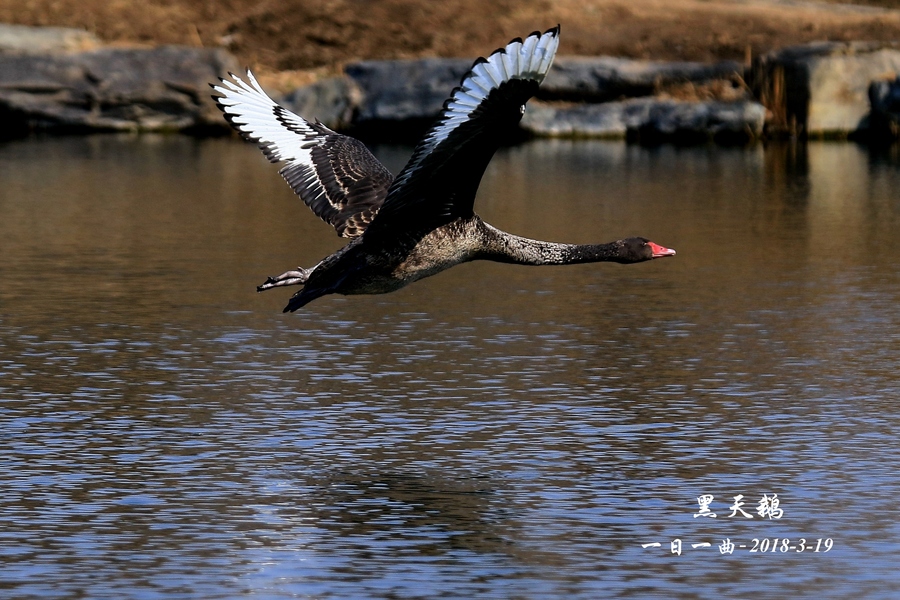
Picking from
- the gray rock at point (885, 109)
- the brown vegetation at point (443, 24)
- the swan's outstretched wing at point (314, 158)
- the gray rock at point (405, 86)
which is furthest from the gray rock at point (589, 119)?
the swan's outstretched wing at point (314, 158)

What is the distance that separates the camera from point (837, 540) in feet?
27.8

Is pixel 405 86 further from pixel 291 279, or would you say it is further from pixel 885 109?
pixel 291 279

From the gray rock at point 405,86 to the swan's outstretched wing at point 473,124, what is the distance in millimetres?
25385

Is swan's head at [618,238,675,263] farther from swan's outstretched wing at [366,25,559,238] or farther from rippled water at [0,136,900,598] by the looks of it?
swan's outstretched wing at [366,25,559,238]

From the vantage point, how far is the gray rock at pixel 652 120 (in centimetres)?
3478

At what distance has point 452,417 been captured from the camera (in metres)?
11.3

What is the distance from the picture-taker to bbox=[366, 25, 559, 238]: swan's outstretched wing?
8648 mm

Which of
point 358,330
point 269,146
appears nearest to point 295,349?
point 358,330

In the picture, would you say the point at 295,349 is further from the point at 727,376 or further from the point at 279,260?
the point at 279,260

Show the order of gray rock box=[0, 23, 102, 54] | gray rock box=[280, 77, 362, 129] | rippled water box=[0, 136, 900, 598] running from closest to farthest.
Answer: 1. rippled water box=[0, 136, 900, 598]
2. gray rock box=[280, 77, 362, 129]
3. gray rock box=[0, 23, 102, 54]

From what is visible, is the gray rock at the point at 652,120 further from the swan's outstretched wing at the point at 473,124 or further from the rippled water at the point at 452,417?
the swan's outstretched wing at the point at 473,124

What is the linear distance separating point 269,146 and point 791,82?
928 inches

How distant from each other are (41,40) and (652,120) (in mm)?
14168

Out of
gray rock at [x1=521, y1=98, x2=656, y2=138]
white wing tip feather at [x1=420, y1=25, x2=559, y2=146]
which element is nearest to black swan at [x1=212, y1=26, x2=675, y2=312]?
white wing tip feather at [x1=420, y1=25, x2=559, y2=146]
